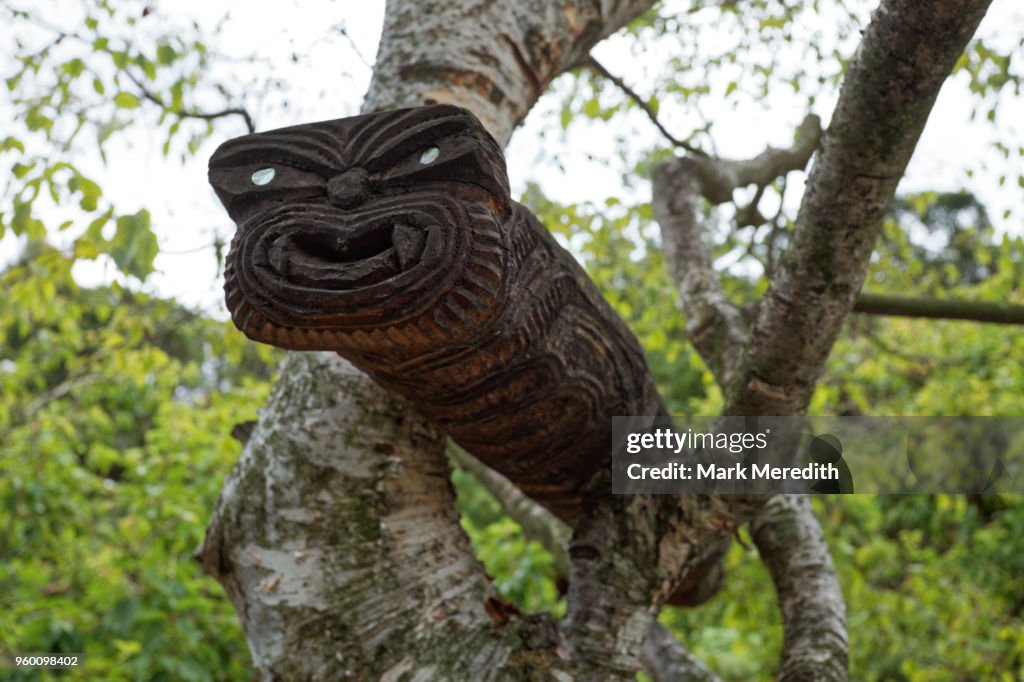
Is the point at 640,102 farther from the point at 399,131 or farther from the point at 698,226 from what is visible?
the point at 399,131

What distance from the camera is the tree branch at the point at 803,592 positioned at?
144cm

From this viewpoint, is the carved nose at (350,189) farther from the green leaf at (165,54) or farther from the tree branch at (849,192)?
the green leaf at (165,54)

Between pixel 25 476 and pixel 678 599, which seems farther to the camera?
pixel 25 476

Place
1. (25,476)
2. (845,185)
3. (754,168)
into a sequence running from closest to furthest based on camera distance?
(845,185), (754,168), (25,476)

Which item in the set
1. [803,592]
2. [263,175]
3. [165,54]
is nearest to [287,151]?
[263,175]

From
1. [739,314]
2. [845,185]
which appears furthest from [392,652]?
[739,314]

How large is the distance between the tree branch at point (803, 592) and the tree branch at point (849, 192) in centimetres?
50

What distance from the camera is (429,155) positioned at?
0.89 metres

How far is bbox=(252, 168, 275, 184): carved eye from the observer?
3.03 feet

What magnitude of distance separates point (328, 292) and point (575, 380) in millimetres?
437

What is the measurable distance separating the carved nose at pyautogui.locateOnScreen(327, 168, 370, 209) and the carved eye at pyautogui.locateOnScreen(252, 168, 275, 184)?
0.08 meters

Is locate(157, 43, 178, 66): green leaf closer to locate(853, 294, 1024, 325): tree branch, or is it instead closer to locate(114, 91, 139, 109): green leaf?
locate(114, 91, 139, 109): green leaf

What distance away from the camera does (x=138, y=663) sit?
8.02 feet

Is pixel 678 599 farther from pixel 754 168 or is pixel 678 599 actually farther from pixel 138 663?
pixel 138 663
